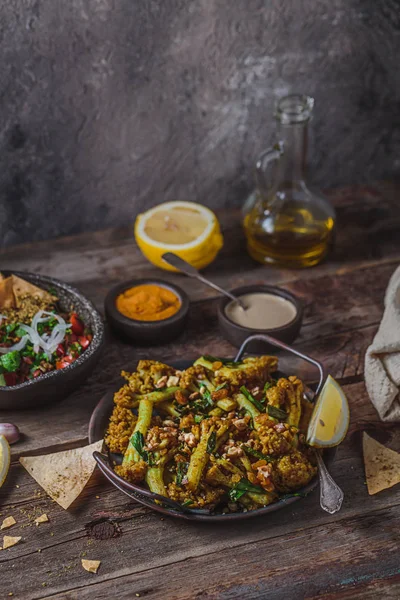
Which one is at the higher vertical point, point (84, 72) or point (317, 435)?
point (84, 72)

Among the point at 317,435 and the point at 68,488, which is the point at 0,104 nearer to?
the point at 68,488

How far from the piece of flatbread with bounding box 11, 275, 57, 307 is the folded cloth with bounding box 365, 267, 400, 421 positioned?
831mm

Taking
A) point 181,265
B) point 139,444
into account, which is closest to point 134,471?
point 139,444

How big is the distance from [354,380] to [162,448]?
62cm

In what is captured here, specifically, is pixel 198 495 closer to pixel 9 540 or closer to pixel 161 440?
pixel 161 440

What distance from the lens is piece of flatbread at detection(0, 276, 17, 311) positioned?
1.95m

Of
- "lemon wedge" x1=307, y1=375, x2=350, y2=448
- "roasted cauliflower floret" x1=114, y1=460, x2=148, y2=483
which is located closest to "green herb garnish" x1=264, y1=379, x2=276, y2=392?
"lemon wedge" x1=307, y1=375, x2=350, y2=448

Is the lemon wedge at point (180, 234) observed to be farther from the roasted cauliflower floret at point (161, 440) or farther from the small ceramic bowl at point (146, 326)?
the roasted cauliflower floret at point (161, 440)

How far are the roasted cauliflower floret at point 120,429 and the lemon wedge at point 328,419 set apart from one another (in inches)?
15.2

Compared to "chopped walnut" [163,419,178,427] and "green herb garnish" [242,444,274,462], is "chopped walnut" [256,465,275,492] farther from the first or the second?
"chopped walnut" [163,419,178,427]

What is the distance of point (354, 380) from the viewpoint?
1928mm

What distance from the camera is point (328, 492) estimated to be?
1.51 meters

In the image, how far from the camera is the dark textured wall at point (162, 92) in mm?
2271

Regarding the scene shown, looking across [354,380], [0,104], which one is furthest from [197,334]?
[0,104]
